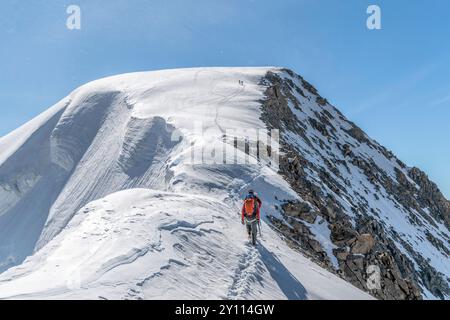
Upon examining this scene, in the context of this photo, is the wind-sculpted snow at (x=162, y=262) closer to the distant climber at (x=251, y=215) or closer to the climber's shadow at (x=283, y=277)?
the climber's shadow at (x=283, y=277)

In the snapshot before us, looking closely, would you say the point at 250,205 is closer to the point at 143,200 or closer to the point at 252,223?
the point at 252,223

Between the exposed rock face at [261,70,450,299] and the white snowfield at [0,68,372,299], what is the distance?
6.92 feet

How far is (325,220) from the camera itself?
19.5 metres

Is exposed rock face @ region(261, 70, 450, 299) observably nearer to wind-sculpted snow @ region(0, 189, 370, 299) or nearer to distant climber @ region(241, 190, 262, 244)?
distant climber @ region(241, 190, 262, 244)

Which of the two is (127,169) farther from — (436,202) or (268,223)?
(436,202)

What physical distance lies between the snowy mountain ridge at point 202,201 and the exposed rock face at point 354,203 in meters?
0.13

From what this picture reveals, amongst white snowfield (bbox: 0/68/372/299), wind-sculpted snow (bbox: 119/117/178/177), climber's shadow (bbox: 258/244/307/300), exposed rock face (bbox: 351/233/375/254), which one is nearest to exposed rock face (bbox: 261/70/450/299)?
exposed rock face (bbox: 351/233/375/254)

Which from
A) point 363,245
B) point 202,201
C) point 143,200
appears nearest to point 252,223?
point 202,201

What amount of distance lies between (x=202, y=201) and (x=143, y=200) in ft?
6.37

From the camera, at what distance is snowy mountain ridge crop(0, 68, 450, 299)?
9.52m

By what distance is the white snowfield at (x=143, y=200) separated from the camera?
8.93m

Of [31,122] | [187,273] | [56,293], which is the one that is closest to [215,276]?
[187,273]

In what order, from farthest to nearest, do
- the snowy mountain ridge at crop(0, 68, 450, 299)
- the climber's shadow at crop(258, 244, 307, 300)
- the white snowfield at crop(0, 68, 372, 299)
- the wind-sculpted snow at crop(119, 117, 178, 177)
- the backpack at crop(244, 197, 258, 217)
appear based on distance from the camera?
the wind-sculpted snow at crop(119, 117, 178, 177)
the backpack at crop(244, 197, 258, 217)
the climber's shadow at crop(258, 244, 307, 300)
the snowy mountain ridge at crop(0, 68, 450, 299)
the white snowfield at crop(0, 68, 372, 299)
